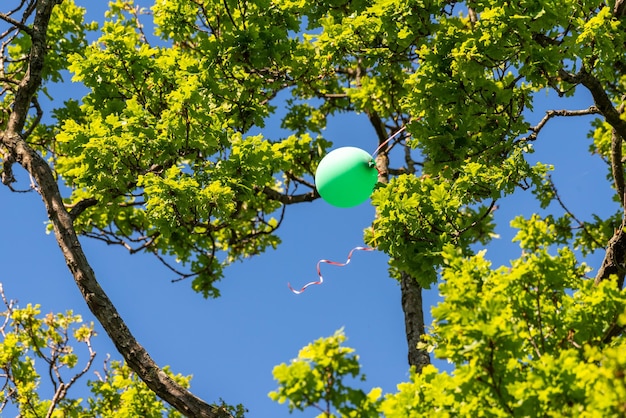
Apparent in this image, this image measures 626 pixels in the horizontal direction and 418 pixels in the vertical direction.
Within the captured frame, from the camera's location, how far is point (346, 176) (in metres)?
7.60

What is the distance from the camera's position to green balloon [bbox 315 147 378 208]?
7.62 m

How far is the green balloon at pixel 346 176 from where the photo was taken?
7.62m

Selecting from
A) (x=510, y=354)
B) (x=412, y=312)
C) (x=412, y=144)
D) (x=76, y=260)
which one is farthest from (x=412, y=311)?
(x=510, y=354)

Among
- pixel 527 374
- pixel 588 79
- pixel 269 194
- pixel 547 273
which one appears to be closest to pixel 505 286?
pixel 547 273

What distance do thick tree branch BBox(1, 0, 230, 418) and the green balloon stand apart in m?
2.68

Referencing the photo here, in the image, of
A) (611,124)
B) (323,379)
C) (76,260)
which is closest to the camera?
(323,379)

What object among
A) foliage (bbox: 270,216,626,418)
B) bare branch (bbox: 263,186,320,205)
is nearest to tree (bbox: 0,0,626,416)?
foliage (bbox: 270,216,626,418)

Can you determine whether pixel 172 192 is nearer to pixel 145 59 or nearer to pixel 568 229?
pixel 145 59

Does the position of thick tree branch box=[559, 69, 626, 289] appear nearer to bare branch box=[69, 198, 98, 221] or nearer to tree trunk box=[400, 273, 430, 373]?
tree trunk box=[400, 273, 430, 373]

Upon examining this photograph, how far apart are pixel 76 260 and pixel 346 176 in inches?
136

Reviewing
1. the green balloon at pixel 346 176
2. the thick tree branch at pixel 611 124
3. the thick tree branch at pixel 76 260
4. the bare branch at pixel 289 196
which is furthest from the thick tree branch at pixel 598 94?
the thick tree branch at pixel 76 260

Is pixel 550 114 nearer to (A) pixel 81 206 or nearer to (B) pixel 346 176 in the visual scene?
(B) pixel 346 176

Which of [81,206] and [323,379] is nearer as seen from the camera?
[323,379]

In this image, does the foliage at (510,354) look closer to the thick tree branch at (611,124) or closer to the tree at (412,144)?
the tree at (412,144)
